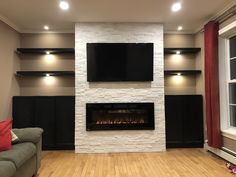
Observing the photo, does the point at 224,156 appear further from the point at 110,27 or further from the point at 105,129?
the point at 110,27

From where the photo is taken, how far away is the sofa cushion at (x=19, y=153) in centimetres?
259

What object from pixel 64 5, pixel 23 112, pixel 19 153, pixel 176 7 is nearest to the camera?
pixel 19 153

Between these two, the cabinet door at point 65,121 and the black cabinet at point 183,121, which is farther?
the black cabinet at point 183,121

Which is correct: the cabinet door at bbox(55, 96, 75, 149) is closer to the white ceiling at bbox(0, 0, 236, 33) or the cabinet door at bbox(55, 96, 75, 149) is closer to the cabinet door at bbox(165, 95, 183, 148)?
the white ceiling at bbox(0, 0, 236, 33)

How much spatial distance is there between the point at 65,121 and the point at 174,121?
8.05 ft

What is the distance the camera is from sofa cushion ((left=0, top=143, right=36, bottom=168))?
2.59m

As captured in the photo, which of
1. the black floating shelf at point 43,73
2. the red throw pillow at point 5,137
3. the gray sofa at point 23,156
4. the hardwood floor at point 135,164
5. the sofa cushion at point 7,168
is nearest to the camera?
the sofa cushion at point 7,168

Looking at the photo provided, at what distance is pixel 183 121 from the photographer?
5.23 metres

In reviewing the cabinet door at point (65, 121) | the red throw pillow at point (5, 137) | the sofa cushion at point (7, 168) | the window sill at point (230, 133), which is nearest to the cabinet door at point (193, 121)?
the window sill at point (230, 133)

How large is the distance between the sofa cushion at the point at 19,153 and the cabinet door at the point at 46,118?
6.15 ft

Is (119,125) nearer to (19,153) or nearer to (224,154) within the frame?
(224,154)

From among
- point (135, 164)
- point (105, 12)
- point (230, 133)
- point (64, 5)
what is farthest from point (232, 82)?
point (64, 5)

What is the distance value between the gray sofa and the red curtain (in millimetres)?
3206

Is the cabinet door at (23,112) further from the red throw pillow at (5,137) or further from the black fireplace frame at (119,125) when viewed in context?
the red throw pillow at (5,137)
